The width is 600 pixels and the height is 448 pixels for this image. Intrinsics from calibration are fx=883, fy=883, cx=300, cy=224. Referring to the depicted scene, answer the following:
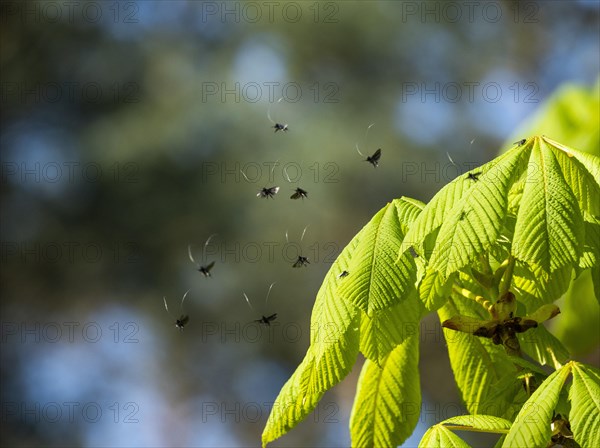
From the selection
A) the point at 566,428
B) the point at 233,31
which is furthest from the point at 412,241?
the point at 233,31

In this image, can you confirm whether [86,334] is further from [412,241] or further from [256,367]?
[412,241]

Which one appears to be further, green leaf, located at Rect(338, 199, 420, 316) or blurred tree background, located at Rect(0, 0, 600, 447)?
blurred tree background, located at Rect(0, 0, 600, 447)

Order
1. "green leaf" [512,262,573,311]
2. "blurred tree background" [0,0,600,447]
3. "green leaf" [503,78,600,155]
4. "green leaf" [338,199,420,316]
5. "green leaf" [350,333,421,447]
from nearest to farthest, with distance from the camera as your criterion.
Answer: "green leaf" [338,199,420,316], "green leaf" [512,262,573,311], "green leaf" [350,333,421,447], "green leaf" [503,78,600,155], "blurred tree background" [0,0,600,447]

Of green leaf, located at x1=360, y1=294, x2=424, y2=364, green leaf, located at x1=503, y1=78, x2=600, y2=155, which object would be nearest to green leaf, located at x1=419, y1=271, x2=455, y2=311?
green leaf, located at x1=360, y1=294, x2=424, y2=364

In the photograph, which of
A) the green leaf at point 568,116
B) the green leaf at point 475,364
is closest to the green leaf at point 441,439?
the green leaf at point 475,364

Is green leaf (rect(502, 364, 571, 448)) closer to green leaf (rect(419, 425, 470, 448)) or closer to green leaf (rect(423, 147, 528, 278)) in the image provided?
green leaf (rect(419, 425, 470, 448))

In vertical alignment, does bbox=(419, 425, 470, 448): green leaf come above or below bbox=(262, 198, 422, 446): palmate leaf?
below
